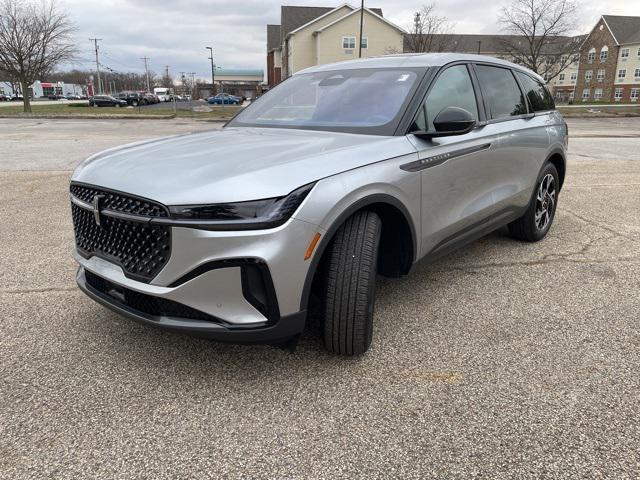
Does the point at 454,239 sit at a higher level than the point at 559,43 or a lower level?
lower

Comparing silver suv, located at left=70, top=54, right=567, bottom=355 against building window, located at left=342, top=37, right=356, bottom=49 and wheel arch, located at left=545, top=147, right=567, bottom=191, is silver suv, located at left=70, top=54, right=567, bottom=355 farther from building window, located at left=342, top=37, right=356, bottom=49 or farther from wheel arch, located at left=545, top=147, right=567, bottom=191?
building window, located at left=342, top=37, right=356, bottom=49

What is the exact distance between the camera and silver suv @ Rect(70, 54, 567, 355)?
228 cm

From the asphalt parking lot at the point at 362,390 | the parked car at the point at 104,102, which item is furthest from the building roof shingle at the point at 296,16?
the asphalt parking lot at the point at 362,390

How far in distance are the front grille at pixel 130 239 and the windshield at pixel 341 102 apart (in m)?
1.39

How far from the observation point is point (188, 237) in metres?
2.24

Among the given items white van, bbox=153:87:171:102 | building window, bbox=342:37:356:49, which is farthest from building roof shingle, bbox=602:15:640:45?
white van, bbox=153:87:171:102

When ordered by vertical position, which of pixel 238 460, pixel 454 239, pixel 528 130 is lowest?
pixel 238 460

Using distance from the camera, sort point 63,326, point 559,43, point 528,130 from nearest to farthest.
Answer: point 63,326, point 528,130, point 559,43

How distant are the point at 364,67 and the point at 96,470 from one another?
122 inches

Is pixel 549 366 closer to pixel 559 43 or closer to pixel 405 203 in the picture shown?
pixel 405 203

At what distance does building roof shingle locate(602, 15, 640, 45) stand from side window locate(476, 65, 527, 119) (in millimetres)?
79075

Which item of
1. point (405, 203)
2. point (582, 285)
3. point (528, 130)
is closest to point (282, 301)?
point (405, 203)

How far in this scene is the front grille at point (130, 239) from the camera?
2329 mm

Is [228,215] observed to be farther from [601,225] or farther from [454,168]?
[601,225]
